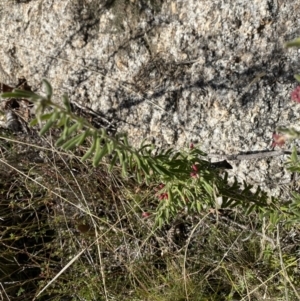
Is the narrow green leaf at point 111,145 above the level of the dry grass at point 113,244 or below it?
above

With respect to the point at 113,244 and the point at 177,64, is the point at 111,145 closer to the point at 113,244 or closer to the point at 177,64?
the point at 177,64

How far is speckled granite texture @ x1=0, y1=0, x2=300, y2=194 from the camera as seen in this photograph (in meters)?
2.16

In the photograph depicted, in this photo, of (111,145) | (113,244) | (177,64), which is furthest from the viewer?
(113,244)

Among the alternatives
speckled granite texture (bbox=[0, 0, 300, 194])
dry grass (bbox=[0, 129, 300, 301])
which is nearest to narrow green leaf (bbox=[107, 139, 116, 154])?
speckled granite texture (bbox=[0, 0, 300, 194])

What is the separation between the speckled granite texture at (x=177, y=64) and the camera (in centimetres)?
216

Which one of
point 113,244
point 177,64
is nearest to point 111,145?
point 177,64

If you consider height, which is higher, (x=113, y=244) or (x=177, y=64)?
(x=177, y=64)

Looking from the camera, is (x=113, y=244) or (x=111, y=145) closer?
(x=111, y=145)

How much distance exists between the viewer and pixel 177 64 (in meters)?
2.33

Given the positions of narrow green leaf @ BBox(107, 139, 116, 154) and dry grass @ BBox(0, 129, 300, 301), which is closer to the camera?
narrow green leaf @ BBox(107, 139, 116, 154)

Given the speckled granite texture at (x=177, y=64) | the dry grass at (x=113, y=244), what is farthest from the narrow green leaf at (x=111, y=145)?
the dry grass at (x=113, y=244)

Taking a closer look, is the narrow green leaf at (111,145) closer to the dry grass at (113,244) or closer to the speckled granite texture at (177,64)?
the speckled granite texture at (177,64)

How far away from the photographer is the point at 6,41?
2.77m

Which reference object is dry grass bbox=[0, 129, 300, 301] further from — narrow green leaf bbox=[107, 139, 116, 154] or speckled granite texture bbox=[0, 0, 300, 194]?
narrow green leaf bbox=[107, 139, 116, 154]
